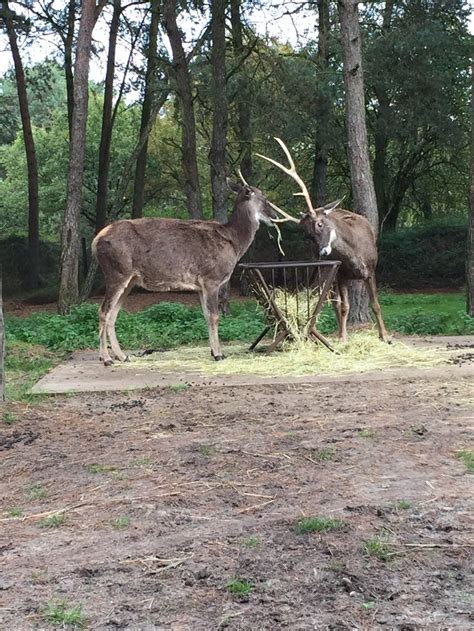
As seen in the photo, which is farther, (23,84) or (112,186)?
(112,186)

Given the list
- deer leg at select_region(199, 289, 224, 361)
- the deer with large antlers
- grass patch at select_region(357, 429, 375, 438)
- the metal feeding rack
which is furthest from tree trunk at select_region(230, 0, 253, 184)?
grass patch at select_region(357, 429, 375, 438)

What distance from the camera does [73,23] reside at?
20.6 meters

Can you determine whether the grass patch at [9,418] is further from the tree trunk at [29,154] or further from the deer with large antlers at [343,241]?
the tree trunk at [29,154]

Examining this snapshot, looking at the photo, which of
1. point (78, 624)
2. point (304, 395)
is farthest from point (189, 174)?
point (78, 624)

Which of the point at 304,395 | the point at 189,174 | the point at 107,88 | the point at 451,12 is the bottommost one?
the point at 304,395

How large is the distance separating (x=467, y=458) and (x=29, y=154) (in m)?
20.4

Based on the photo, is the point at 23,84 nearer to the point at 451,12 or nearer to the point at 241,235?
the point at 451,12

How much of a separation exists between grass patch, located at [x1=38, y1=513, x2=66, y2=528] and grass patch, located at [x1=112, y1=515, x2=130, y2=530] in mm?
269

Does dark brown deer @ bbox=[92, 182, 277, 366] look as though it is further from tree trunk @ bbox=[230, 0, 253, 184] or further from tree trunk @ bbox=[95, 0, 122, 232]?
tree trunk @ bbox=[95, 0, 122, 232]

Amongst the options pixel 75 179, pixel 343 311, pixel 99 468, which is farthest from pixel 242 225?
pixel 75 179

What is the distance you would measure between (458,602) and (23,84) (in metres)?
22.1

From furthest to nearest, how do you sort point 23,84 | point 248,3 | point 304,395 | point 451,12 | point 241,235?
point 23,84 → point 451,12 → point 248,3 → point 241,235 → point 304,395

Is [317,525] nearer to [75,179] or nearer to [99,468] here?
[99,468]

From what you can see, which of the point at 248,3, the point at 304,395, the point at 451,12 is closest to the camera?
the point at 304,395
